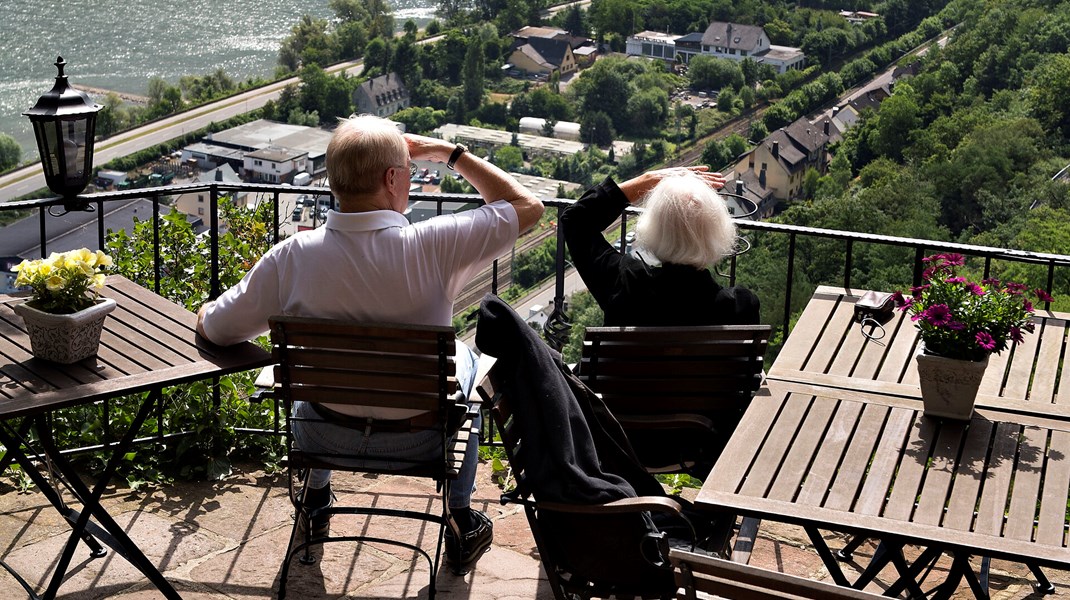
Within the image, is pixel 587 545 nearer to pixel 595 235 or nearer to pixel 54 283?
pixel 595 235

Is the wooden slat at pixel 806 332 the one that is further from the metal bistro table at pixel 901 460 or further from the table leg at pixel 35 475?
the table leg at pixel 35 475

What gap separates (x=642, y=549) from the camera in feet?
6.06

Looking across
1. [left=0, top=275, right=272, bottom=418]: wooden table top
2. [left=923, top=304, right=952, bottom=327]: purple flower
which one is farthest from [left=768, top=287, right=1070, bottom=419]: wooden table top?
[left=0, top=275, right=272, bottom=418]: wooden table top

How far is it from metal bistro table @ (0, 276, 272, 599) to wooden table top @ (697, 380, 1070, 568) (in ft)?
3.08

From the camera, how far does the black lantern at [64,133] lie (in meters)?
2.82

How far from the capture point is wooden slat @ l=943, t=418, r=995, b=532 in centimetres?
169

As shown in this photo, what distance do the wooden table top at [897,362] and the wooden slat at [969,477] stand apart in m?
0.13

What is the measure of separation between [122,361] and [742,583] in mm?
1247

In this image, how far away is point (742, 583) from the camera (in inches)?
56.9

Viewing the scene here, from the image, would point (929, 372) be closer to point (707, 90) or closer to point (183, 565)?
point (183, 565)

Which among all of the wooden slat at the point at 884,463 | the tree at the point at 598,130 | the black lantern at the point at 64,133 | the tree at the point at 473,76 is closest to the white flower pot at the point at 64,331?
the black lantern at the point at 64,133

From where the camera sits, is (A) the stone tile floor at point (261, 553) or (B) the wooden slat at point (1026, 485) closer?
(B) the wooden slat at point (1026, 485)

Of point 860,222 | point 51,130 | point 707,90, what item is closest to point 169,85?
point 707,90

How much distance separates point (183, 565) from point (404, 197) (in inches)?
38.7
